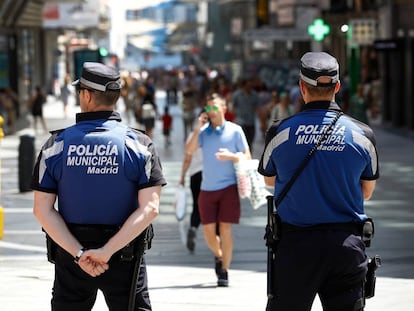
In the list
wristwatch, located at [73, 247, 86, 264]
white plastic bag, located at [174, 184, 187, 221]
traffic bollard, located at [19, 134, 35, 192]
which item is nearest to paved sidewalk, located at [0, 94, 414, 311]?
traffic bollard, located at [19, 134, 35, 192]

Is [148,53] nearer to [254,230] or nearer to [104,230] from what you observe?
[254,230]

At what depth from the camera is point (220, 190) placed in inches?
472

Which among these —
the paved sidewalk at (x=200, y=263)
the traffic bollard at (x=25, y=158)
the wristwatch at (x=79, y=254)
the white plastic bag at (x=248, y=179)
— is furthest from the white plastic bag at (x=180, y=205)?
the traffic bollard at (x=25, y=158)

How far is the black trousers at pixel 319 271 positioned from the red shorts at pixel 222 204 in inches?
216

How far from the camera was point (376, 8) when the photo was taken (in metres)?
41.5

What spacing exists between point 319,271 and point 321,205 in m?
0.33

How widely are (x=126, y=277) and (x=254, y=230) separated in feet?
32.8

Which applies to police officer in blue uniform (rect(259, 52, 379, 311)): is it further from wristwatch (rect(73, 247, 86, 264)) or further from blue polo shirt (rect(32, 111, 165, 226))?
wristwatch (rect(73, 247, 86, 264))

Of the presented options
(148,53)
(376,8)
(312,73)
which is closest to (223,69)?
(148,53)

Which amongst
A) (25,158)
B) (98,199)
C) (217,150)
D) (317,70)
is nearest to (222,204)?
(217,150)

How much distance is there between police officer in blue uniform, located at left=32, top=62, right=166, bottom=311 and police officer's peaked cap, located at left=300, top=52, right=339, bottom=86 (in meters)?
0.90

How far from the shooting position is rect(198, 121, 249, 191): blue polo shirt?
12008 millimetres

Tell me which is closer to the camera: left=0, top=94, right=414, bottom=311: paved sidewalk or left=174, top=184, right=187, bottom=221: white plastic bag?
left=0, top=94, right=414, bottom=311: paved sidewalk

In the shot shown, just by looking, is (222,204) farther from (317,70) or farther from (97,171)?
(97,171)
